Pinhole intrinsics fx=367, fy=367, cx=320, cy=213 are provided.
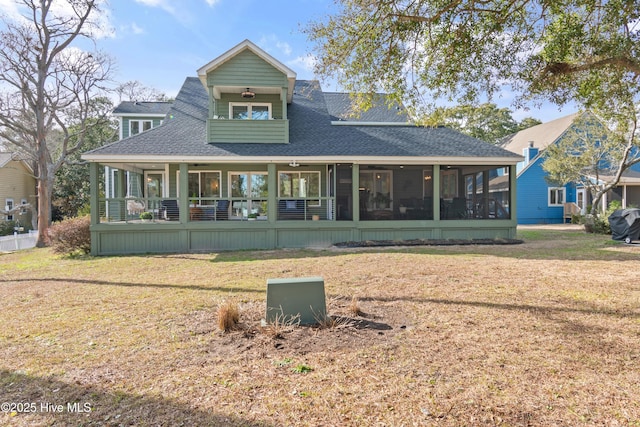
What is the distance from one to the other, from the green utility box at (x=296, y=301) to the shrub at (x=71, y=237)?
10.6m

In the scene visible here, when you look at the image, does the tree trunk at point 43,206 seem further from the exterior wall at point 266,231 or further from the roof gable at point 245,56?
the roof gable at point 245,56

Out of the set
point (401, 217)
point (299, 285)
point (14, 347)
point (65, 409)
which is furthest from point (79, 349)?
point (401, 217)

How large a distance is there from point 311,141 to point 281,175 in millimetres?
2414

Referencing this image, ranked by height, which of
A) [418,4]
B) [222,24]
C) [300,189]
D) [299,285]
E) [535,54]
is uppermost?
[222,24]

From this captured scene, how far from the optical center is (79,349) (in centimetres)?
399

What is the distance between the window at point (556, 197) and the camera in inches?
977

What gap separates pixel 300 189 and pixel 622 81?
35.6 ft

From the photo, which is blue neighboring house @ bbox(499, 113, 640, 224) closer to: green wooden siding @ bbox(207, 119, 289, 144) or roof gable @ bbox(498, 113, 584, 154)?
roof gable @ bbox(498, 113, 584, 154)

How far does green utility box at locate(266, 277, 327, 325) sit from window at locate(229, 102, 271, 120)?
1153 centimetres

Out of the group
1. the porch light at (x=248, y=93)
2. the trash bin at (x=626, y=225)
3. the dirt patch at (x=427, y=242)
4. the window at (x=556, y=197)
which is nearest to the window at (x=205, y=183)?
the porch light at (x=248, y=93)

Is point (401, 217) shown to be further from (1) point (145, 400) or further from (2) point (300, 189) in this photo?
(1) point (145, 400)

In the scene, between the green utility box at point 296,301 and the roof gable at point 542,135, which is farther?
the roof gable at point 542,135

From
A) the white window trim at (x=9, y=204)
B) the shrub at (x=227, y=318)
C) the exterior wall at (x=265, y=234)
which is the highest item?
the white window trim at (x=9, y=204)

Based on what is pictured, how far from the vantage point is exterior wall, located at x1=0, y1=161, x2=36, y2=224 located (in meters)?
27.1
